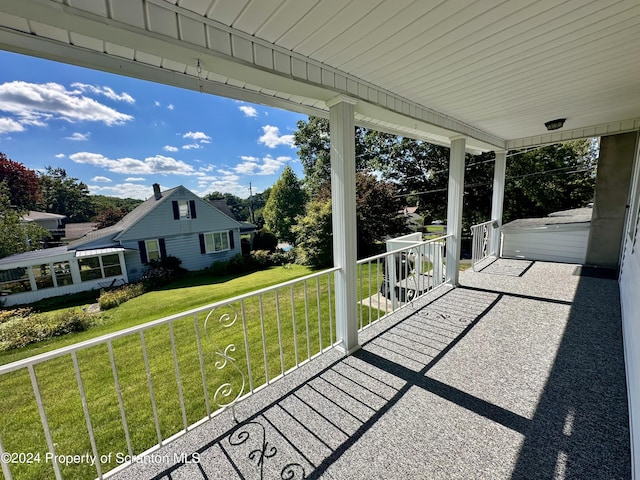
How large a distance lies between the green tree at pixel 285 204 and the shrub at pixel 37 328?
10.6 metres

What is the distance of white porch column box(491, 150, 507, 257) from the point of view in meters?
5.84

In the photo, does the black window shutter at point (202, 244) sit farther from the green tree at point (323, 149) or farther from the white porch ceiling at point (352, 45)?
the white porch ceiling at point (352, 45)

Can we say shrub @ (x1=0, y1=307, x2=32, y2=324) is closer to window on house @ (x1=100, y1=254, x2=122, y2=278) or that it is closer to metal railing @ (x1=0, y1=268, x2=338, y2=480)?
window on house @ (x1=100, y1=254, x2=122, y2=278)

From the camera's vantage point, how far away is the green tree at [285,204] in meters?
16.5

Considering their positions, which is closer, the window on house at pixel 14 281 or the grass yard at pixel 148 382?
the grass yard at pixel 148 382

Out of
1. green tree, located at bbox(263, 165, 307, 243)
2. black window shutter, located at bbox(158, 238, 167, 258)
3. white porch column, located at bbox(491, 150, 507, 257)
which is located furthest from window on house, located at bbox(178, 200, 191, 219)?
white porch column, located at bbox(491, 150, 507, 257)

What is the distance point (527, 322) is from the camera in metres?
3.13

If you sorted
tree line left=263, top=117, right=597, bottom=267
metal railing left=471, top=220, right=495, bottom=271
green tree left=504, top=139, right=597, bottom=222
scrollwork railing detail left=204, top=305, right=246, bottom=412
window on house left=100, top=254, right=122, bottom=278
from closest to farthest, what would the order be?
1. scrollwork railing detail left=204, top=305, right=246, bottom=412
2. metal railing left=471, top=220, right=495, bottom=271
3. tree line left=263, top=117, right=597, bottom=267
4. window on house left=100, top=254, right=122, bottom=278
5. green tree left=504, top=139, right=597, bottom=222

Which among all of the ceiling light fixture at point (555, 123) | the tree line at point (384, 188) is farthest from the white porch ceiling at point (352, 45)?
the tree line at point (384, 188)

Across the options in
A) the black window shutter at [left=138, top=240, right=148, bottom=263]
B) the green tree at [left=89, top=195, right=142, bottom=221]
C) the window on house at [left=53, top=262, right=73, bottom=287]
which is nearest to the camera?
the window on house at [left=53, top=262, right=73, bottom=287]

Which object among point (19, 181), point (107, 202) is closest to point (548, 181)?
point (19, 181)

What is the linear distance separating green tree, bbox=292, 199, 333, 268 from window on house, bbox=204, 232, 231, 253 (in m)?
6.51

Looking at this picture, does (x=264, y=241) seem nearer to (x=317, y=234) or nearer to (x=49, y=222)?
(x=317, y=234)

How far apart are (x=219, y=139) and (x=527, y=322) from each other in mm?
28928
